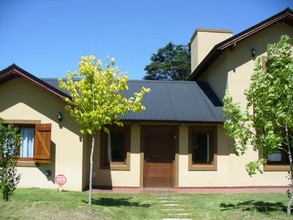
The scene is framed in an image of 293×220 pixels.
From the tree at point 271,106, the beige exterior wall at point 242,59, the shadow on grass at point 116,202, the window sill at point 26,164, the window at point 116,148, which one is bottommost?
the shadow on grass at point 116,202

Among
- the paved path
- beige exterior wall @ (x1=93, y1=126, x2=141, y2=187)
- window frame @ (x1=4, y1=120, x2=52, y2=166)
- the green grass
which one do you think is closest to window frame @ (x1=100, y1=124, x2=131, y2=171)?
beige exterior wall @ (x1=93, y1=126, x2=141, y2=187)

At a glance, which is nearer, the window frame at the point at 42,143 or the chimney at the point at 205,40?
the window frame at the point at 42,143

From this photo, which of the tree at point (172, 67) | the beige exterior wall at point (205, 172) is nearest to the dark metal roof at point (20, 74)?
the beige exterior wall at point (205, 172)

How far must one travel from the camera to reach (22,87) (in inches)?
508

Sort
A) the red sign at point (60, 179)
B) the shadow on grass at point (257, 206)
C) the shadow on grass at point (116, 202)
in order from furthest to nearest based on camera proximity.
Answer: the red sign at point (60, 179), the shadow on grass at point (116, 202), the shadow on grass at point (257, 206)

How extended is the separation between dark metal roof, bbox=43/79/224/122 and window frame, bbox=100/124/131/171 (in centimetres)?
69

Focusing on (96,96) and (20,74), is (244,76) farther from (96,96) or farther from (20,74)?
(20,74)

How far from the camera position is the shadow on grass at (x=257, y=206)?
9358 mm

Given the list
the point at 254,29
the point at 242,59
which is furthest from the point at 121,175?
the point at 254,29

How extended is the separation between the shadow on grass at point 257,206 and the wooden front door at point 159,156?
3.80 meters

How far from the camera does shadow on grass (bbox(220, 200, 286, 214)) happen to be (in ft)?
30.7

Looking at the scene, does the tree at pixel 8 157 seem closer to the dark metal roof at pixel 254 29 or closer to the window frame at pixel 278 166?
the dark metal roof at pixel 254 29

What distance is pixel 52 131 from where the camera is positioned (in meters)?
12.6

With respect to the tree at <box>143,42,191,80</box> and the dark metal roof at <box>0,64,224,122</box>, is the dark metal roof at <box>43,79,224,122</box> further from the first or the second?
the tree at <box>143,42,191,80</box>
